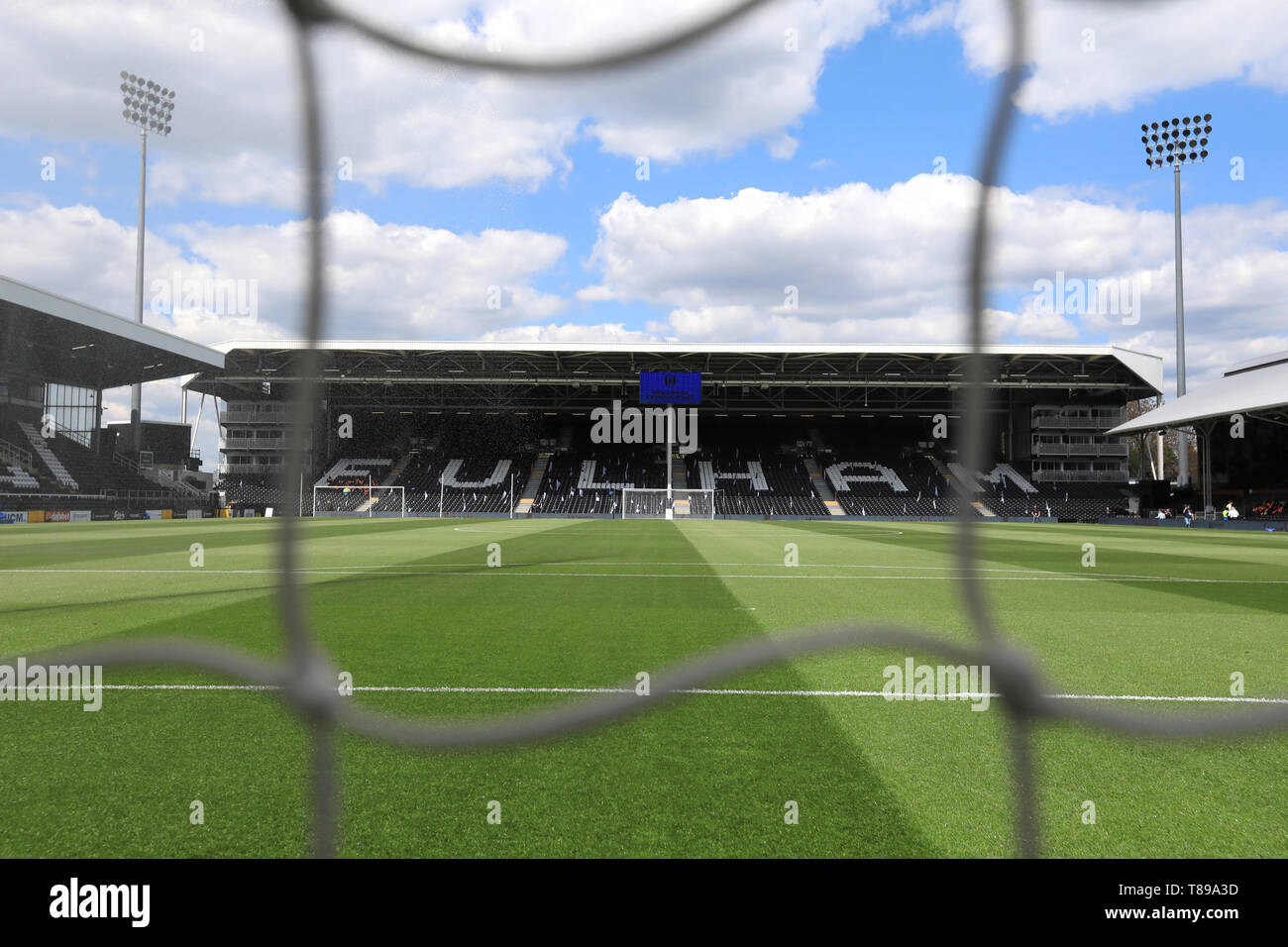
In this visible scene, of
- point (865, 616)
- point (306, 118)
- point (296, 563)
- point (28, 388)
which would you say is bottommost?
point (865, 616)

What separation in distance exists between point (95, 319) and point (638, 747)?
23.9 m

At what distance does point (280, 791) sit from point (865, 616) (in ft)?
15.2

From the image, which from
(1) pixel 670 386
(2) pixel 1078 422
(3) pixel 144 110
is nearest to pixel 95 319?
(1) pixel 670 386

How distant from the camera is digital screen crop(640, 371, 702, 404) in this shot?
113ft

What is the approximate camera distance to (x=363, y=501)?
125 feet

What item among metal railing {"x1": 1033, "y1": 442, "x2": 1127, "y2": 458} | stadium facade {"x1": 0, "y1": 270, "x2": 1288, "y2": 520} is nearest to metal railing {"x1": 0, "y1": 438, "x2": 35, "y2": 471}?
stadium facade {"x1": 0, "y1": 270, "x2": 1288, "y2": 520}

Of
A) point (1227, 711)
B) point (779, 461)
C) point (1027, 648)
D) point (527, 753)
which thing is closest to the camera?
point (527, 753)

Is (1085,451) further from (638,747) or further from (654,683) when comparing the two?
(654,683)

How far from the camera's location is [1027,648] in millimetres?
4609

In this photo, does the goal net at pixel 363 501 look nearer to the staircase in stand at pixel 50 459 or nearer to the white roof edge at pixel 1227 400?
the staircase in stand at pixel 50 459
